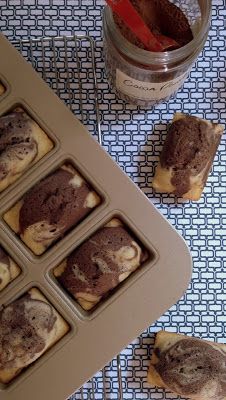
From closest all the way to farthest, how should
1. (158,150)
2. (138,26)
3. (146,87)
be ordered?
(138,26)
(146,87)
(158,150)

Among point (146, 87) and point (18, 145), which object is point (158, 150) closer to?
point (146, 87)

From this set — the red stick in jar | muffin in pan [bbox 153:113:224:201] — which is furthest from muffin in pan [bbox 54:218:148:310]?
the red stick in jar

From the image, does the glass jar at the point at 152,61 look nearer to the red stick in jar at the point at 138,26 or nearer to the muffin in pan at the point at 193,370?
the red stick in jar at the point at 138,26

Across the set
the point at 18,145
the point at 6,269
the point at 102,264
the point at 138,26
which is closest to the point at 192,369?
the point at 102,264

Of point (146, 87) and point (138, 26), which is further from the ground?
point (138, 26)

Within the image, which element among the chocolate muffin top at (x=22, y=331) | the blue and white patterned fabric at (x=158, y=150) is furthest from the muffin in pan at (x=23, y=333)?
the blue and white patterned fabric at (x=158, y=150)

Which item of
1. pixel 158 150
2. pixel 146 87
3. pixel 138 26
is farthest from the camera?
pixel 158 150

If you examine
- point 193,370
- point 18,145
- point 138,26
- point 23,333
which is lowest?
point 193,370
